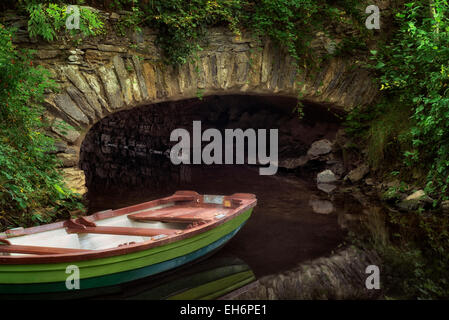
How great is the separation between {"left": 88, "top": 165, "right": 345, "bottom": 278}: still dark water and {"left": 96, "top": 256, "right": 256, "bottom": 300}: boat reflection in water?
16 centimetres

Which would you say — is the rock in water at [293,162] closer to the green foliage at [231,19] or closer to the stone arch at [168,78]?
the stone arch at [168,78]

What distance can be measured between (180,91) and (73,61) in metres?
1.52

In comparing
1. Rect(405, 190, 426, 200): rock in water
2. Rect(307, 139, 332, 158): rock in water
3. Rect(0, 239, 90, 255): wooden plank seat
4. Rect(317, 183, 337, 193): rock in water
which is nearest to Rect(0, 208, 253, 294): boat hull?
Rect(0, 239, 90, 255): wooden plank seat

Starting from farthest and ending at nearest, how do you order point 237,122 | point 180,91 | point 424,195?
point 237,122 < point 180,91 < point 424,195

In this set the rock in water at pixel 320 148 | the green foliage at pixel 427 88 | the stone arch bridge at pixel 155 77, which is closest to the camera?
the stone arch bridge at pixel 155 77

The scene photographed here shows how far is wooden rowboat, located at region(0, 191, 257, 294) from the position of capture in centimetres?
273

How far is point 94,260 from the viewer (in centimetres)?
285

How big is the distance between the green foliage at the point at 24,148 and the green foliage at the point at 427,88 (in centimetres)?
450

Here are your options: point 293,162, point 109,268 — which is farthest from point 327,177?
point 109,268

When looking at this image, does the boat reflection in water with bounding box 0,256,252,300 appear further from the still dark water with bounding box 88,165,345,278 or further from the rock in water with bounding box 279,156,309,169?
the rock in water with bounding box 279,156,309,169

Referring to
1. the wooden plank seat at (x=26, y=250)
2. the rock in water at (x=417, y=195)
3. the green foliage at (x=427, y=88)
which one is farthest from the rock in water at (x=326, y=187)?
the wooden plank seat at (x=26, y=250)

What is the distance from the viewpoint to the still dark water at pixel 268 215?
4.02 metres
